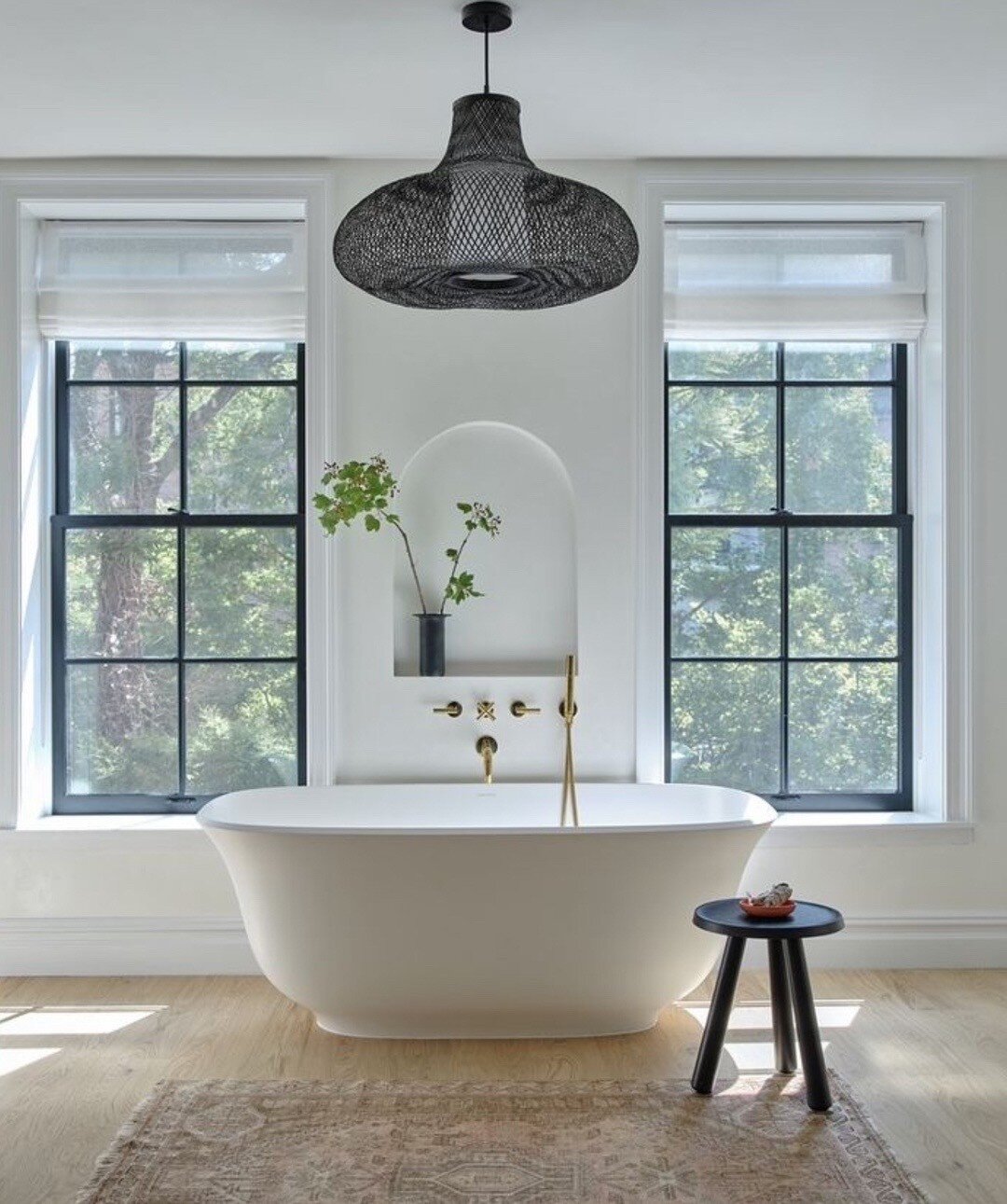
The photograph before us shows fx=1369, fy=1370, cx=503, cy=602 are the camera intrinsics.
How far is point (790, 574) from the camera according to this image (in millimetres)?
4852

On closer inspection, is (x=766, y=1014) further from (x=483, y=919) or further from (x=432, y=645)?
(x=432, y=645)

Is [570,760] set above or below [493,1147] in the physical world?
above

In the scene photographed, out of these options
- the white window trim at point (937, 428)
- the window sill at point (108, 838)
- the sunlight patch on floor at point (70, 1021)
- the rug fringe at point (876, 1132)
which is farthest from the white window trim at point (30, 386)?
the rug fringe at point (876, 1132)

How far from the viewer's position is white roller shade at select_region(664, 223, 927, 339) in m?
4.71

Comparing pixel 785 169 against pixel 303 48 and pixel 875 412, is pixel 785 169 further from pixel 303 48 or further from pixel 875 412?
pixel 303 48

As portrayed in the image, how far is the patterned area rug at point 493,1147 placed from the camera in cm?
285

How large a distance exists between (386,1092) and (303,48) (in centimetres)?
270

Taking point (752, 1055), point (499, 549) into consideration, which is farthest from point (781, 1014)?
point (499, 549)

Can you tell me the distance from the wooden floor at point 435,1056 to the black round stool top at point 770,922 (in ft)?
1.44

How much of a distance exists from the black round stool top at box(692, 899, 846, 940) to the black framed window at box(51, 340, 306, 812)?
180cm

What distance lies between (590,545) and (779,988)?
1691 millimetres

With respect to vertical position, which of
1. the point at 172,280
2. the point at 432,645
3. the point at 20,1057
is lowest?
the point at 20,1057

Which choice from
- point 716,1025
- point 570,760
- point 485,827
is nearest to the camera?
point 716,1025

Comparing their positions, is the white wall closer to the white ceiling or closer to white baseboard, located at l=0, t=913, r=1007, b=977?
the white ceiling
